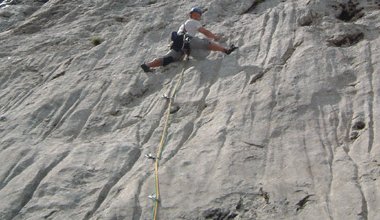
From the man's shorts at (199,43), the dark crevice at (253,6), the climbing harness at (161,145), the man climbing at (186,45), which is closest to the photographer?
the climbing harness at (161,145)

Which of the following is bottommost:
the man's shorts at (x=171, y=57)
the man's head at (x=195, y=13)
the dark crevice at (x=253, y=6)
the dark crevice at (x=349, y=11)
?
the dark crevice at (x=349, y=11)

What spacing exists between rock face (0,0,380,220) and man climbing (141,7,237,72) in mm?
197

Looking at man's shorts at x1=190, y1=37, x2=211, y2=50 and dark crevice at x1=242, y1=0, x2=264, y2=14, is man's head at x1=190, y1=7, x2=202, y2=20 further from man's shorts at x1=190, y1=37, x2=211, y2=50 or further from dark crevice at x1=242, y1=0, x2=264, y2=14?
dark crevice at x1=242, y1=0, x2=264, y2=14

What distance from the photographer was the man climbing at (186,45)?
46.1ft

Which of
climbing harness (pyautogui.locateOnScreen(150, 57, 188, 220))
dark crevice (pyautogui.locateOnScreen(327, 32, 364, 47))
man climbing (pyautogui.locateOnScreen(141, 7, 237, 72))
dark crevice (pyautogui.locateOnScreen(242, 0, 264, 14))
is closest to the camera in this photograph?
climbing harness (pyautogui.locateOnScreen(150, 57, 188, 220))

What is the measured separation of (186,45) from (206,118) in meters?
2.95

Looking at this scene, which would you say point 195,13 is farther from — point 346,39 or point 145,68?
point 346,39

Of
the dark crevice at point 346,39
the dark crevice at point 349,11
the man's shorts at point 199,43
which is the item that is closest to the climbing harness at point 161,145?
the man's shorts at point 199,43

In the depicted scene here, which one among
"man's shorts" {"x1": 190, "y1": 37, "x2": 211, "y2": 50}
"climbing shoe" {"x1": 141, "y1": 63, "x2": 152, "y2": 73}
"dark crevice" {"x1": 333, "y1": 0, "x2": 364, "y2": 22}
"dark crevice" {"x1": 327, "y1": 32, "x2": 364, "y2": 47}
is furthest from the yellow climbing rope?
"dark crevice" {"x1": 333, "y1": 0, "x2": 364, "y2": 22}

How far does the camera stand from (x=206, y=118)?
11727 mm

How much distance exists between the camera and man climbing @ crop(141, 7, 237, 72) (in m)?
14.1

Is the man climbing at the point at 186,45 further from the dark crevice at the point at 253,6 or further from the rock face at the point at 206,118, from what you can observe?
the dark crevice at the point at 253,6

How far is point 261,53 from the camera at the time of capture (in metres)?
13.6

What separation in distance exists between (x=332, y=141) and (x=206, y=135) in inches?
87.4
